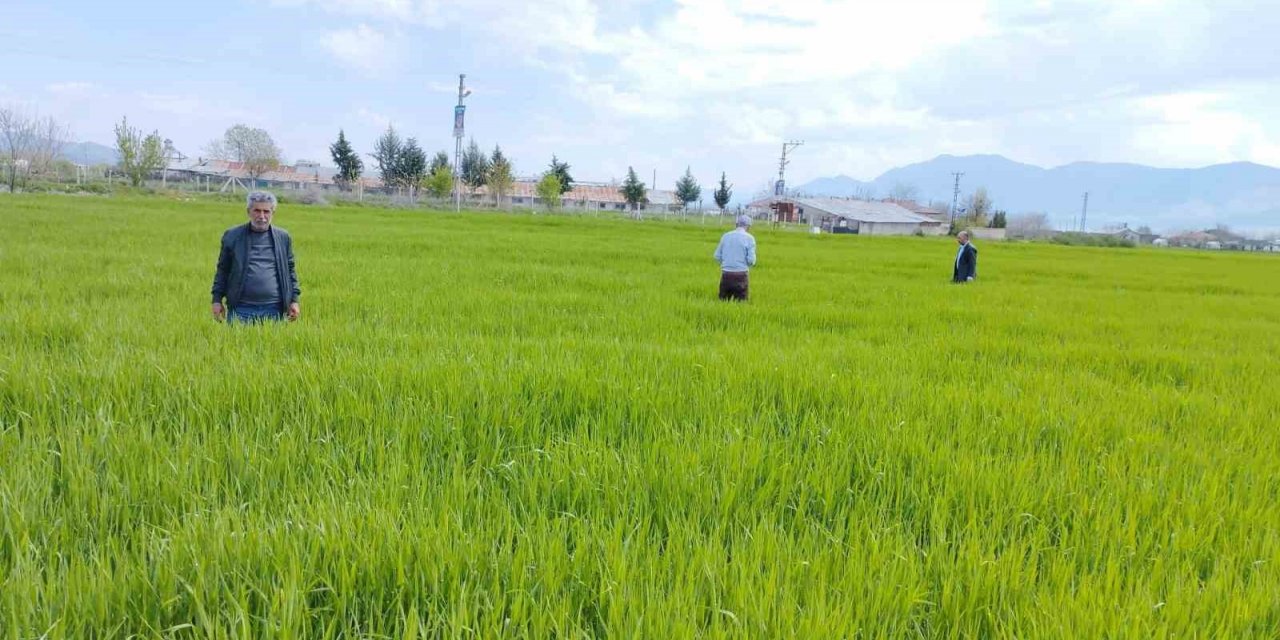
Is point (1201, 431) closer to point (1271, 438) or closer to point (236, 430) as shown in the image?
point (1271, 438)

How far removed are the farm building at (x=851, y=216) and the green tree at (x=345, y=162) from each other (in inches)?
1846

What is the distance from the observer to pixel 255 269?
5.15m

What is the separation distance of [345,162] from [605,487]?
7459 centimetres

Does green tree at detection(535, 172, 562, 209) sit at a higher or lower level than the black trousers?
higher

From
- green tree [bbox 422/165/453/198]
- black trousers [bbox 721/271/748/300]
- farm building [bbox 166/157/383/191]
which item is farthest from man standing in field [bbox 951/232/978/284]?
farm building [bbox 166/157/383/191]

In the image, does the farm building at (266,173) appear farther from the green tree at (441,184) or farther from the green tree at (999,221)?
the green tree at (999,221)

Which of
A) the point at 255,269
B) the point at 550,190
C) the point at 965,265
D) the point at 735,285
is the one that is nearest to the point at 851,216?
the point at 550,190

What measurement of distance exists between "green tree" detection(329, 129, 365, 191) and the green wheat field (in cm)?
6838

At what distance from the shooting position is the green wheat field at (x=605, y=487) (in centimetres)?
167

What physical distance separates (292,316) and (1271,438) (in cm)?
683

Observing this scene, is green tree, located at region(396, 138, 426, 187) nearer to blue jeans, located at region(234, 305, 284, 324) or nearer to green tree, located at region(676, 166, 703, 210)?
green tree, located at region(676, 166, 703, 210)

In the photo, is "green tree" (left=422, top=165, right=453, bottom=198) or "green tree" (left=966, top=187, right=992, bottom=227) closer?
"green tree" (left=422, top=165, right=453, bottom=198)

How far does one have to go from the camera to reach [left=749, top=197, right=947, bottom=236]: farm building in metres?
80.2

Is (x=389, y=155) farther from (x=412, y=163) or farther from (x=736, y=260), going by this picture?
(x=736, y=260)
